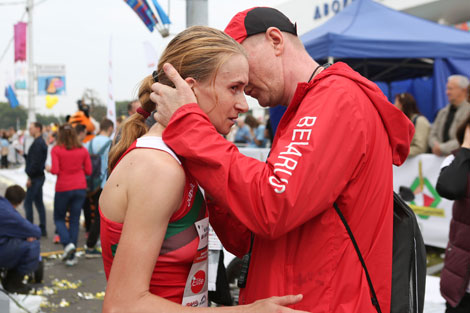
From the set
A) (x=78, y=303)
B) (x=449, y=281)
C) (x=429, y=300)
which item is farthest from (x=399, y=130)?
(x=78, y=303)

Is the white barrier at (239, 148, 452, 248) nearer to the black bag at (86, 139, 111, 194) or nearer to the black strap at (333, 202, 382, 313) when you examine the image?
the black bag at (86, 139, 111, 194)

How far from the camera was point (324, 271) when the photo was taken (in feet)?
4.66

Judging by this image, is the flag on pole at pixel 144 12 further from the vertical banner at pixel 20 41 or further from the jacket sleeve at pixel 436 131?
the vertical banner at pixel 20 41

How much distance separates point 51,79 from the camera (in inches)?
1078

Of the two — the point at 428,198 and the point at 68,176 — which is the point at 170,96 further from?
the point at 68,176

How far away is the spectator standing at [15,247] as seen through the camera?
4715 mm

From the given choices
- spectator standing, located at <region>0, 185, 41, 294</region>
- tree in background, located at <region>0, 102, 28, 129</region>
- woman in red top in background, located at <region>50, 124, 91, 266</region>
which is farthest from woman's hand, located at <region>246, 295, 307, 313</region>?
tree in background, located at <region>0, 102, 28, 129</region>

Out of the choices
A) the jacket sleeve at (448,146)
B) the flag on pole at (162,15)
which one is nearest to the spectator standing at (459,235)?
the jacket sleeve at (448,146)

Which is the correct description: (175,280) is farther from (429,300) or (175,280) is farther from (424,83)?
(424,83)

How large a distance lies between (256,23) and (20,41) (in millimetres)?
26652

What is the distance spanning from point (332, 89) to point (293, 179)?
35 centimetres

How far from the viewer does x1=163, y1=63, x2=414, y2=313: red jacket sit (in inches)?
52.0

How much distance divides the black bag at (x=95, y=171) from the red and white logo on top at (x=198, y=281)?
5.75m

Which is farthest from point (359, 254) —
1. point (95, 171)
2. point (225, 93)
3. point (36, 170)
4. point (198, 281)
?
point (36, 170)
